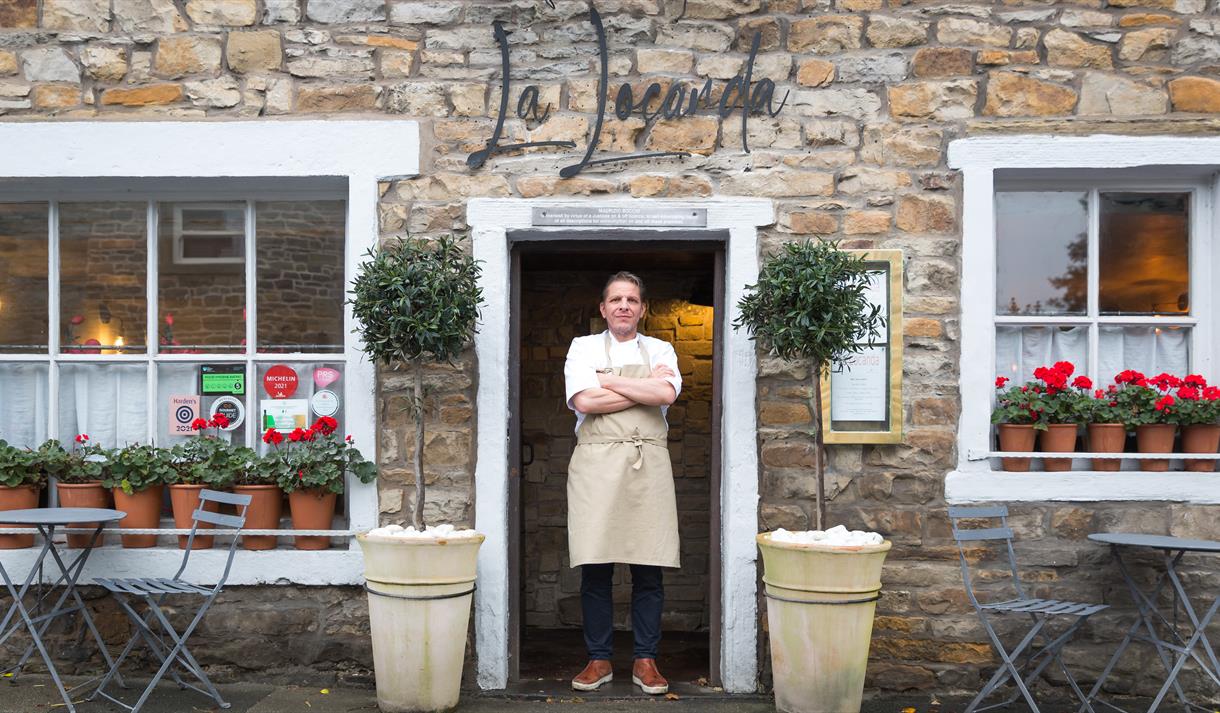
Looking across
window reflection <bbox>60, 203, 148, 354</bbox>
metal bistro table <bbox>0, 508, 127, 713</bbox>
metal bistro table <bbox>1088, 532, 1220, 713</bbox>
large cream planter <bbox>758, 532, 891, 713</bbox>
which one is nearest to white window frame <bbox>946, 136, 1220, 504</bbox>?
metal bistro table <bbox>1088, 532, 1220, 713</bbox>

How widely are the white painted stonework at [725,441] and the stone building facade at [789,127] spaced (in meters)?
0.07

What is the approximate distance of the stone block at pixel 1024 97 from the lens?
5219mm

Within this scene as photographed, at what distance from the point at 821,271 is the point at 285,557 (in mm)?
2796

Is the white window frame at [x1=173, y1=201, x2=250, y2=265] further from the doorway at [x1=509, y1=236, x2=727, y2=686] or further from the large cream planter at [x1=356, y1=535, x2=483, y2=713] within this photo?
the doorway at [x1=509, y1=236, x2=727, y2=686]

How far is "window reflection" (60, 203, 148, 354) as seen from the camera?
18.2 feet

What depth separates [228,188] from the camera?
550 centimetres

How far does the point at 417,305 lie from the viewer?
4746mm

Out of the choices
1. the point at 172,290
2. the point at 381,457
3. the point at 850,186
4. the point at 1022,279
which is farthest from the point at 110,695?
the point at 1022,279

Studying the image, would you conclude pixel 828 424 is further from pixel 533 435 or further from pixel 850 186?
pixel 533 435

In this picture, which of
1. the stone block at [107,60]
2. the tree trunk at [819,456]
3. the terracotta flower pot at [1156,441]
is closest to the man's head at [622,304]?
the tree trunk at [819,456]

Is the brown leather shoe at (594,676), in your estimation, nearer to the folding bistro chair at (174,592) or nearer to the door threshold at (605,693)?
the door threshold at (605,693)

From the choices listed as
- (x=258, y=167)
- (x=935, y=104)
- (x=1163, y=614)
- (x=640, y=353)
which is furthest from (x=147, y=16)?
(x=1163, y=614)

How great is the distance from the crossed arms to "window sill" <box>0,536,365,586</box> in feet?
4.34

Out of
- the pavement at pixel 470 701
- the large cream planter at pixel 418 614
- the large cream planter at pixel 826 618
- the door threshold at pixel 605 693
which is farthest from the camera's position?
the door threshold at pixel 605 693
